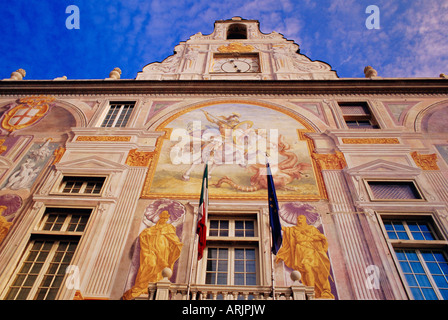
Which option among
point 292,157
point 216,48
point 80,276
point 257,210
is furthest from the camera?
point 216,48

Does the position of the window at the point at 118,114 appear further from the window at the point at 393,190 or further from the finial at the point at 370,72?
the finial at the point at 370,72

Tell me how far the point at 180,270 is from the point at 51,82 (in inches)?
391

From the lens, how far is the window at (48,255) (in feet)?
23.8

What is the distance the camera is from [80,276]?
7301 millimetres

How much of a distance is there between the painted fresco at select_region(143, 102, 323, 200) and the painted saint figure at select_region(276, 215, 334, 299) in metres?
1.14

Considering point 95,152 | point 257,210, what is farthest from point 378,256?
point 95,152

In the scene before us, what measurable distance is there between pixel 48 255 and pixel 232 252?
161 inches

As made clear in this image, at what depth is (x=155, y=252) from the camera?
777 cm

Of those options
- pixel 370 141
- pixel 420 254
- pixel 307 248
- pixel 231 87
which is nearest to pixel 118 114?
pixel 231 87

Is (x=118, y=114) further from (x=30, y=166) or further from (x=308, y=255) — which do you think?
(x=308, y=255)

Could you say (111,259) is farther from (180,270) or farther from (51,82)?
(51,82)

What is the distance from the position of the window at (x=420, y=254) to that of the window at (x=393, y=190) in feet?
2.07

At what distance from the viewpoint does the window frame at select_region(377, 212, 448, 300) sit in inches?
284
